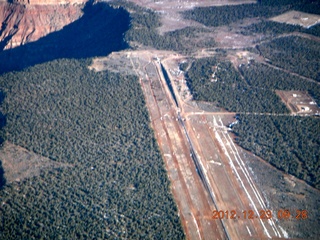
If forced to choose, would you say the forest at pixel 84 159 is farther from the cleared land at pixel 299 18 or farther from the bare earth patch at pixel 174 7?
the cleared land at pixel 299 18

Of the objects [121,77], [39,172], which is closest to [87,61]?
[121,77]

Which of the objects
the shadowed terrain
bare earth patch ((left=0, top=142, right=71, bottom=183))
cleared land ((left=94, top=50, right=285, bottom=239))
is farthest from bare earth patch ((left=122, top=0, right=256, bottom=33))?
bare earth patch ((left=0, top=142, right=71, bottom=183))

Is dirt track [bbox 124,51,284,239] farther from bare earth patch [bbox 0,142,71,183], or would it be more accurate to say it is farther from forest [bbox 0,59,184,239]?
bare earth patch [bbox 0,142,71,183]

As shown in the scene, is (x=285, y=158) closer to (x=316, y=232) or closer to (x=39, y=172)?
(x=316, y=232)

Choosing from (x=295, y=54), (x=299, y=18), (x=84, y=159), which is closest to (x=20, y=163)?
(x=84, y=159)

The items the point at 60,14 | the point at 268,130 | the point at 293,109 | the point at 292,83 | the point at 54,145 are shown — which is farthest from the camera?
the point at 60,14

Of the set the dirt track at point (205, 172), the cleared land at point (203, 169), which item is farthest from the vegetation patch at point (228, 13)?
the dirt track at point (205, 172)

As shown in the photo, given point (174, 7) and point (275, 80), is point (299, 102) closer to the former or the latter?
point (275, 80)
